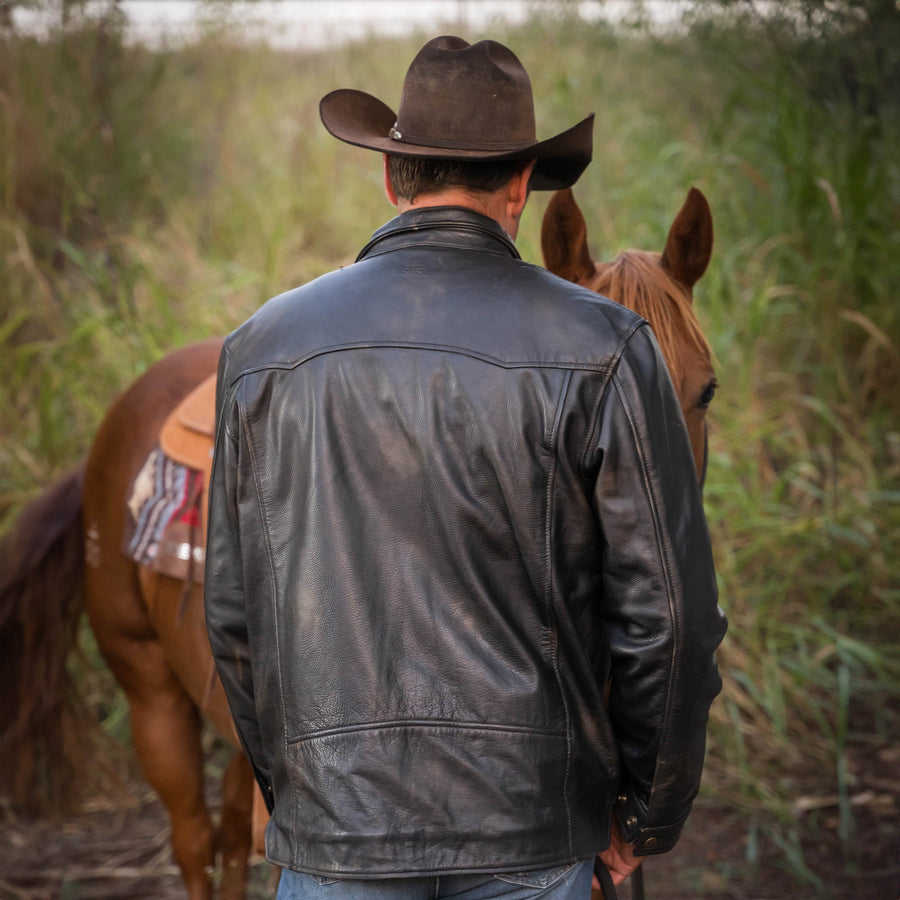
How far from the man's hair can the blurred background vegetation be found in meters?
2.26

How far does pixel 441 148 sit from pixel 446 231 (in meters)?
0.12

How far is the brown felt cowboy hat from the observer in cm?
141

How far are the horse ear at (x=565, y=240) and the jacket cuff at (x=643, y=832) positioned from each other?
1107mm

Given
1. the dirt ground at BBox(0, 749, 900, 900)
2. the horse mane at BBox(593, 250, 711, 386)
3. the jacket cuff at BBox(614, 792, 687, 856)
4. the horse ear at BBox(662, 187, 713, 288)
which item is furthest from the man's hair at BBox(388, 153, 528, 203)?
the dirt ground at BBox(0, 749, 900, 900)

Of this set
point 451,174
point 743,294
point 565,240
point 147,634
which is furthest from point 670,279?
point 743,294

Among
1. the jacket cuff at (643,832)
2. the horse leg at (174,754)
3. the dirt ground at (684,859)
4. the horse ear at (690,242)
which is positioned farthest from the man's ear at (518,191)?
the dirt ground at (684,859)

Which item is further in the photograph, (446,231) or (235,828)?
(235,828)

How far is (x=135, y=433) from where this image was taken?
2.68 metres

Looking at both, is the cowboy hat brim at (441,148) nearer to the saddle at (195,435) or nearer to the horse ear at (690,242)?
the horse ear at (690,242)

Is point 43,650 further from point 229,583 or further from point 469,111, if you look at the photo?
point 469,111

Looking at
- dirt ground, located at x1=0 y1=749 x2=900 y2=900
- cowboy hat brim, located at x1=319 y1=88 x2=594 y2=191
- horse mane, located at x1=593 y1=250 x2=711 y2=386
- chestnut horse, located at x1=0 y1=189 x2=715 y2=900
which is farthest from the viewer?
dirt ground, located at x1=0 y1=749 x2=900 y2=900

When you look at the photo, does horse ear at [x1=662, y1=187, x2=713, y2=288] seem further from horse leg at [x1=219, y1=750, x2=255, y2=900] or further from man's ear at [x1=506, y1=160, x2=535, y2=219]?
horse leg at [x1=219, y1=750, x2=255, y2=900]

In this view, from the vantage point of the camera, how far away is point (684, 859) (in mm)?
3146

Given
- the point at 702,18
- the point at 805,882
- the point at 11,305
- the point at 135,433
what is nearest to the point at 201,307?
the point at 11,305
